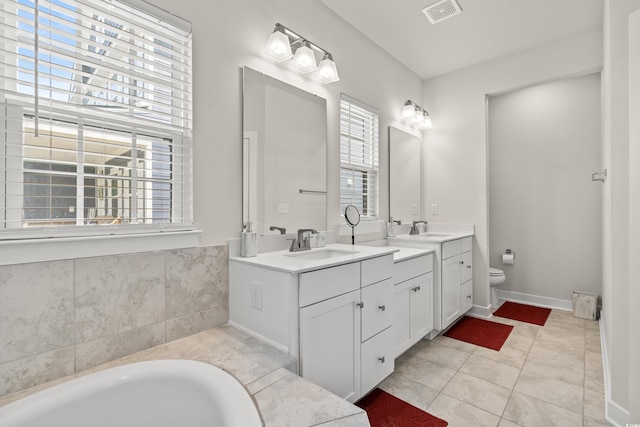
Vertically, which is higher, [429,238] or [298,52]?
[298,52]

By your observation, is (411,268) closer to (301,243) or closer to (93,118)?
(301,243)

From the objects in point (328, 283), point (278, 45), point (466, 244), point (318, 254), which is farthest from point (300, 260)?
point (466, 244)

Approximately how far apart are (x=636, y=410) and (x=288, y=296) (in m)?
1.73

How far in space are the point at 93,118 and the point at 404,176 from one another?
2.65 m

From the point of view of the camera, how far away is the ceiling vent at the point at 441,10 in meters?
2.28

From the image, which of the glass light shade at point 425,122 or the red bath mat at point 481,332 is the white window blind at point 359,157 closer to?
the glass light shade at point 425,122

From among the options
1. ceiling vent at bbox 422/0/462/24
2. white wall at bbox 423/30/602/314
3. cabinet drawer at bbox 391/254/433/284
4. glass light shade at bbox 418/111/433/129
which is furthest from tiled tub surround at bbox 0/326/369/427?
Answer: glass light shade at bbox 418/111/433/129

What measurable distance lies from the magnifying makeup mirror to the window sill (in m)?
1.16

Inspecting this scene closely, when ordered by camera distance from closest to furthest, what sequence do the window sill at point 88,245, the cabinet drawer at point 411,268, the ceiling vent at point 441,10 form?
the window sill at point 88,245 → the cabinet drawer at point 411,268 → the ceiling vent at point 441,10

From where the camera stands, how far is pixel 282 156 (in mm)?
1971

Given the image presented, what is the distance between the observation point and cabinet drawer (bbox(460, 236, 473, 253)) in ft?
9.74

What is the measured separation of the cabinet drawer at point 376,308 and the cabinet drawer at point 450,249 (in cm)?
95

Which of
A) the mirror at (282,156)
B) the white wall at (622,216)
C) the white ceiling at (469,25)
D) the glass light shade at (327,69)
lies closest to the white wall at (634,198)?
the white wall at (622,216)

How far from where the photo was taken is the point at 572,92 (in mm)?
3301
